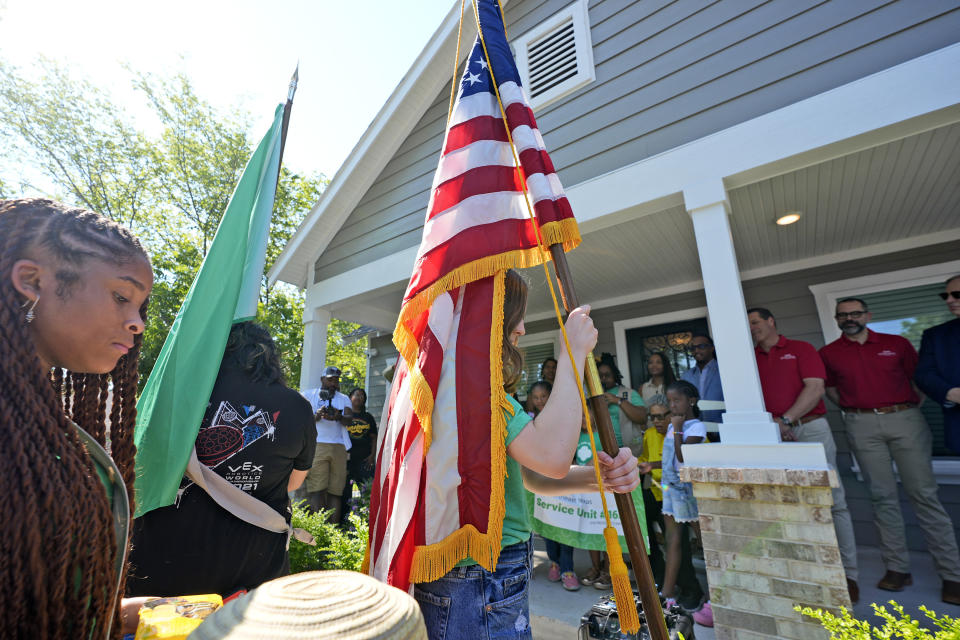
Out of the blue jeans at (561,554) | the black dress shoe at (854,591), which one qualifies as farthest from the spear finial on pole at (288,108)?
the black dress shoe at (854,591)

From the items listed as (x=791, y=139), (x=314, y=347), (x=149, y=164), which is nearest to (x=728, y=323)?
(x=791, y=139)

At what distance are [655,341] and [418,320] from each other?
5.20 meters

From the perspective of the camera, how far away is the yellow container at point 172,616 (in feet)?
2.89

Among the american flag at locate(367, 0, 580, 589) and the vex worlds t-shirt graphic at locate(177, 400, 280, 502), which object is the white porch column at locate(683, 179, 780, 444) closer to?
the american flag at locate(367, 0, 580, 589)

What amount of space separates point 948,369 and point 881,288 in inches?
67.5

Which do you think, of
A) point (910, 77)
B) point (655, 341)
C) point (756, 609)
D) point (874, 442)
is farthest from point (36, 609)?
point (655, 341)

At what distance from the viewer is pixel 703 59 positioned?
12.2ft

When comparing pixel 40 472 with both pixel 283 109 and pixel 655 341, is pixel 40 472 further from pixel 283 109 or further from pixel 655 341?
pixel 655 341

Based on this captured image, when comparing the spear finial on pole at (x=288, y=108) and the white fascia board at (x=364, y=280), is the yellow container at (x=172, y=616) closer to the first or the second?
the spear finial on pole at (x=288, y=108)

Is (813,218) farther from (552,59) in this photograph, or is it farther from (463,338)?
(463,338)

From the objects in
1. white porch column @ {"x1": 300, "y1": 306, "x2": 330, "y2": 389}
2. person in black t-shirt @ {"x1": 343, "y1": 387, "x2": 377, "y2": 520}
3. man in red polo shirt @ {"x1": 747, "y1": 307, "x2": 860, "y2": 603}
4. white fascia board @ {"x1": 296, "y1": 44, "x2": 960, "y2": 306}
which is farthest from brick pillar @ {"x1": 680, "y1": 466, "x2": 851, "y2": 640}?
white porch column @ {"x1": 300, "y1": 306, "x2": 330, "y2": 389}

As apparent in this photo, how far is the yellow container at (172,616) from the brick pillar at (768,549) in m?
2.94

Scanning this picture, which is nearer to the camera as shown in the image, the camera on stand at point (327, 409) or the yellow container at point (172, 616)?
the yellow container at point (172, 616)

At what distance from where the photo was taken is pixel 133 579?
5.79 feet
